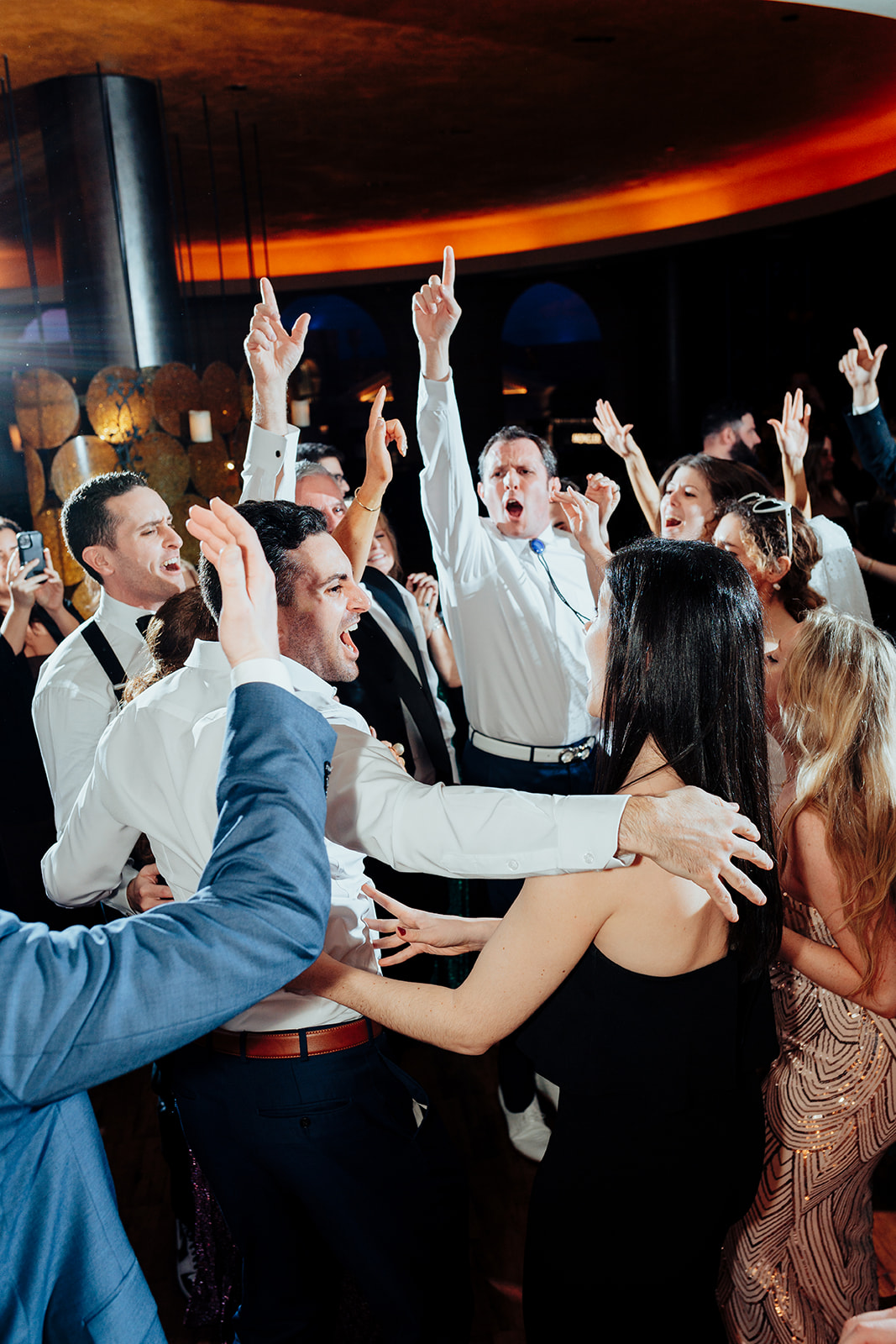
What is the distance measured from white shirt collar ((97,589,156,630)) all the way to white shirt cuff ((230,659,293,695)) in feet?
4.53

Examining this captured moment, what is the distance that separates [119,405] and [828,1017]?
2.68m

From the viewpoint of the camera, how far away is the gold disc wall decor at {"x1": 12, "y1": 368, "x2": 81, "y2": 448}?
2791mm

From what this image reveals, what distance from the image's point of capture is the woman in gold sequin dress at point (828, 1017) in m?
1.56

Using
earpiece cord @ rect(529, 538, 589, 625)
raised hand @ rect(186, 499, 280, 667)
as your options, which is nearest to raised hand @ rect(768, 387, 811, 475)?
earpiece cord @ rect(529, 538, 589, 625)

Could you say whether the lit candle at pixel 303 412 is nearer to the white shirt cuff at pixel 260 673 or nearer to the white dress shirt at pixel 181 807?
the white dress shirt at pixel 181 807

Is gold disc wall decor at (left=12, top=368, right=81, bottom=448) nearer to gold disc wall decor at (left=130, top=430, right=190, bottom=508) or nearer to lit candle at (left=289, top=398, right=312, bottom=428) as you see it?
gold disc wall decor at (left=130, top=430, right=190, bottom=508)

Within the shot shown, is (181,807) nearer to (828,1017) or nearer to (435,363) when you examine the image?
(828,1017)

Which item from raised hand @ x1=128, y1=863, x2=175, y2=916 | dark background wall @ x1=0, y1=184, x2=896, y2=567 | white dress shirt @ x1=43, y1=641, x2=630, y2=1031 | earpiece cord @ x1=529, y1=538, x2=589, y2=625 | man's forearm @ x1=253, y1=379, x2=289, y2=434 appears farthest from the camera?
dark background wall @ x1=0, y1=184, x2=896, y2=567

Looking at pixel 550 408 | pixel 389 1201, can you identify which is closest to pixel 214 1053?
pixel 389 1201

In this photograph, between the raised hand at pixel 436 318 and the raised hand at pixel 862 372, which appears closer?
the raised hand at pixel 436 318

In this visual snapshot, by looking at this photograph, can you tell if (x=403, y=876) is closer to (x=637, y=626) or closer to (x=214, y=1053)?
(x=214, y=1053)

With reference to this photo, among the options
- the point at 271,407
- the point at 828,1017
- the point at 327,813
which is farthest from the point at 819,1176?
the point at 271,407

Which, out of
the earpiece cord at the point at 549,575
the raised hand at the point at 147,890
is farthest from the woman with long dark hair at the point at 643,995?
the earpiece cord at the point at 549,575

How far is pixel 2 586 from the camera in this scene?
2697 millimetres
